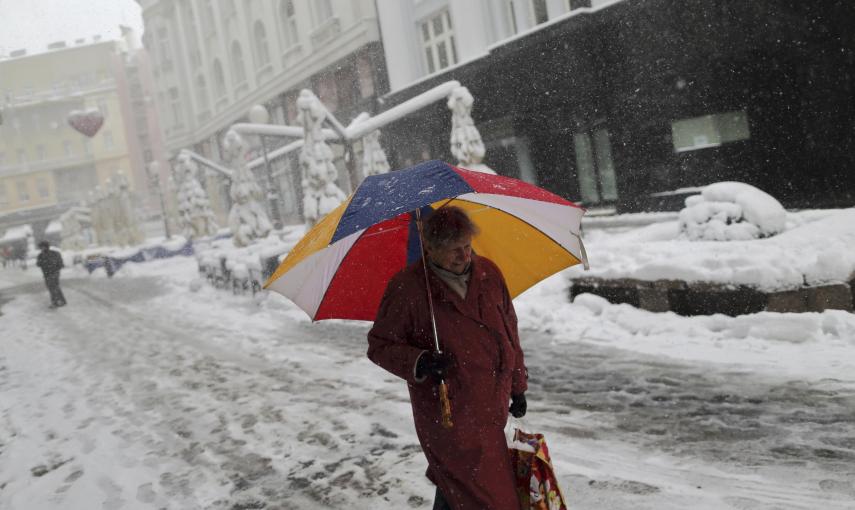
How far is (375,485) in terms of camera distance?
13.5 feet

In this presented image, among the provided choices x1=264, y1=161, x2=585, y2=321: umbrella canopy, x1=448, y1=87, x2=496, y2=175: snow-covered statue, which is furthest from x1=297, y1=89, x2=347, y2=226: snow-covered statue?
x1=264, y1=161, x2=585, y2=321: umbrella canopy

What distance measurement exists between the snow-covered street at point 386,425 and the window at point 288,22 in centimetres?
2264

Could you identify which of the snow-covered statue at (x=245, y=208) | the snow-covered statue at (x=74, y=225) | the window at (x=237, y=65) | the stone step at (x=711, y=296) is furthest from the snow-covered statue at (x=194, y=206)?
the snow-covered statue at (x=74, y=225)

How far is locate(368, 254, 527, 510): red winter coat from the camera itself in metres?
2.51

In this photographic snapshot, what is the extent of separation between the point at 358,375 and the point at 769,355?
4.05 meters

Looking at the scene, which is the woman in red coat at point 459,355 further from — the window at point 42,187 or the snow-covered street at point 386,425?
the window at point 42,187

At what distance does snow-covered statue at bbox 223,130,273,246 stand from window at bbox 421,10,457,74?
802 centimetres

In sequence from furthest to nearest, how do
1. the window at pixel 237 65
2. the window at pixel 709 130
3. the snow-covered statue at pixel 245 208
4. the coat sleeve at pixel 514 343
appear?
the window at pixel 237 65 < the snow-covered statue at pixel 245 208 < the window at pixel 709 130 < the coat sleeve at pixel 514 343

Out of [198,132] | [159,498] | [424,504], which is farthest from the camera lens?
[198,132]

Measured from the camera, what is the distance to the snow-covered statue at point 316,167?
14.1m

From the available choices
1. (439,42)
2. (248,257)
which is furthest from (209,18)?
(248,257)

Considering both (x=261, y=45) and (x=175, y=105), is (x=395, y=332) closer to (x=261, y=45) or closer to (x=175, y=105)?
(x=261, y=45)

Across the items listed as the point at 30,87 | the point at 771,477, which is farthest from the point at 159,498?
the point at 30,87

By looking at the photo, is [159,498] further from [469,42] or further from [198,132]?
[198,132]
